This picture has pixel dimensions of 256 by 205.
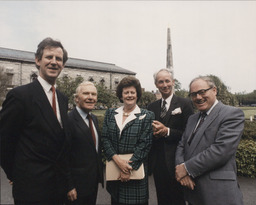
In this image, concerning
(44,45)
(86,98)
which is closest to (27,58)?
(86,98)

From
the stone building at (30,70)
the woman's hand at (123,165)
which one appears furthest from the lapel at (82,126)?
the stone building at (30,70)

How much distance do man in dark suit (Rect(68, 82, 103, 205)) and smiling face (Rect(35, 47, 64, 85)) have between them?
0.67m

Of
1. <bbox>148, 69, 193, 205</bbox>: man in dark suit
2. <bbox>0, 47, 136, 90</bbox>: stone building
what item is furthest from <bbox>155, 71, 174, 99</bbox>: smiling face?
<bbox>0, 47, 136, 90</bbox>: stone building

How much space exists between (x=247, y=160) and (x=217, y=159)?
4127mm

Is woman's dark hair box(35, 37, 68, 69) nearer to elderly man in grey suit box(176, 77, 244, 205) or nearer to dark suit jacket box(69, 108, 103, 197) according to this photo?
dark suit jacket box(69, 108, 103, 197)

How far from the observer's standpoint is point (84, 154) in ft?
7.99

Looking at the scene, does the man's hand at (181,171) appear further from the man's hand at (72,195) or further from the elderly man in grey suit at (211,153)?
the man's hand at (72,195)

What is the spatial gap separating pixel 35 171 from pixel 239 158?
5611 millimetres

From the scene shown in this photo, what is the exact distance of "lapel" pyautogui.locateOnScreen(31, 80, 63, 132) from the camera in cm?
185

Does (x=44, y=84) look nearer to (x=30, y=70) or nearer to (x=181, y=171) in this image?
(x=181, y=171)

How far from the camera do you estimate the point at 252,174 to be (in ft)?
17.0

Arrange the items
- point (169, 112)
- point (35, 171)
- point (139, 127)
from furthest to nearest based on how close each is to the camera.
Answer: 1. point (169, 112)
2. point (139, 127)
3. point (35, 171)

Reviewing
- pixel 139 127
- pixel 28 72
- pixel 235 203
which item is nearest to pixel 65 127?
pixel 139 127

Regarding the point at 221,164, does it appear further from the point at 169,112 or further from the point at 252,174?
the point at 252,174
